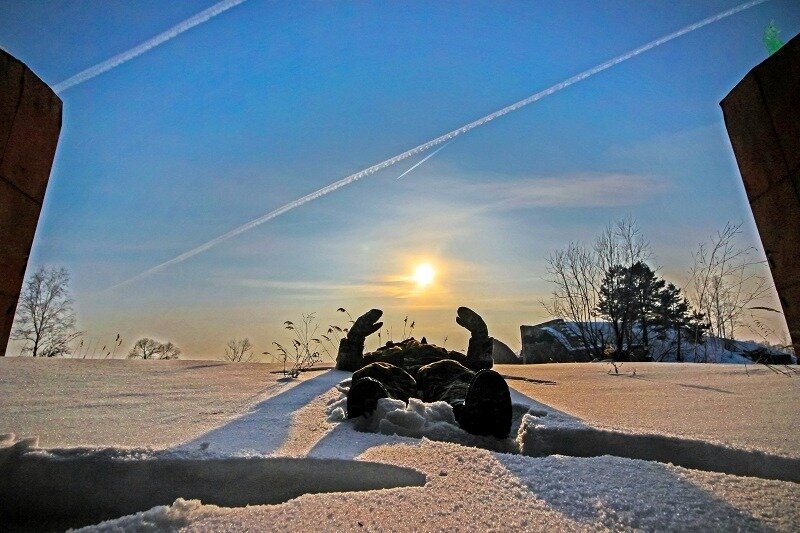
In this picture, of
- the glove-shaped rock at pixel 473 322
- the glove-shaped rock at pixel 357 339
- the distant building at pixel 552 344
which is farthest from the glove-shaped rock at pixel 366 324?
the distant building at pixel 552 344

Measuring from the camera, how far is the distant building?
929cm

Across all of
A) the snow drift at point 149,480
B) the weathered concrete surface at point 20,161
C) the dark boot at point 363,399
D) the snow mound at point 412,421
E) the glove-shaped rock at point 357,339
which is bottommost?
the snow drift at point 149,480

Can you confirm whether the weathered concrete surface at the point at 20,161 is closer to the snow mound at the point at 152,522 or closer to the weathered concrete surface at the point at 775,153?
the snow mound at the point at 152,522

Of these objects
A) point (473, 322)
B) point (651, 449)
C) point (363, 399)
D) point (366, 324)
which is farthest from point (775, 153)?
point (366, 324)

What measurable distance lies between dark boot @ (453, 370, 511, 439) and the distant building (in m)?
7.83

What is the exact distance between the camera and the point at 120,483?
128 cm

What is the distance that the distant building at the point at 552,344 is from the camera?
9289mm

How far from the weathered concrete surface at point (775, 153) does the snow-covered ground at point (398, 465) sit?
23.7 inches

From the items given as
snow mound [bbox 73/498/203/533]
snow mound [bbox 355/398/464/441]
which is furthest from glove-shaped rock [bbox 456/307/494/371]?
snow mound [bbox 73/498/203/533]

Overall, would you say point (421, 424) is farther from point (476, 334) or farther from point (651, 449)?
point (476, 334)

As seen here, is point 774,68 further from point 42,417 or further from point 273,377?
point 273,377

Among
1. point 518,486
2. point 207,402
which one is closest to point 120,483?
point 518,486

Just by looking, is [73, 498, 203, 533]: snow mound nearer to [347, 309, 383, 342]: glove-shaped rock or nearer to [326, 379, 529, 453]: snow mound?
[326, 379, 529, 453]: snow mound

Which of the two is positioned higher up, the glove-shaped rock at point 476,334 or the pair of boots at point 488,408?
the glove-shaped rock at point 476,334
